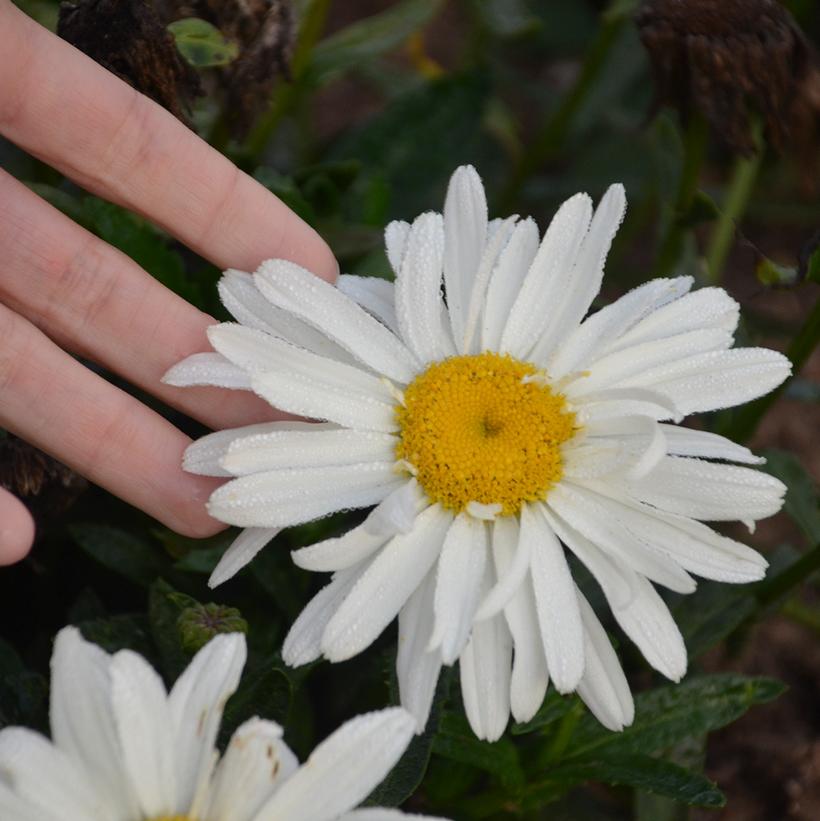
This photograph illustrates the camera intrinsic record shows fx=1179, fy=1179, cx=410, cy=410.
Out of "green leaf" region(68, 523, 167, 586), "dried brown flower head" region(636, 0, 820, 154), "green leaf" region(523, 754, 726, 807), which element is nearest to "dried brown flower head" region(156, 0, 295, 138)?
"dried brown flower head" region(636, 0, 820, 154)

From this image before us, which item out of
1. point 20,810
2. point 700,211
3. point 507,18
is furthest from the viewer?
point 507,18

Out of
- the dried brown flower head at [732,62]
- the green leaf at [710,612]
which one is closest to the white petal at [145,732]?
the green leaf at [710,612]

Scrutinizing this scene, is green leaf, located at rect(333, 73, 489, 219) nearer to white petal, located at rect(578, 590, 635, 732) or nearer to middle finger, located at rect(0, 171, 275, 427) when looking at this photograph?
middle finger, located at rect(0, 171, 275, 427)

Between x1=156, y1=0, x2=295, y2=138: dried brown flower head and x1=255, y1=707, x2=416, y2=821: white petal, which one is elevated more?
x1=156, y1=0, x2=295, y2=138: dried brown flower head

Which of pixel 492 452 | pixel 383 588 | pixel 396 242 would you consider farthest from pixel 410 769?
pixel 396 242

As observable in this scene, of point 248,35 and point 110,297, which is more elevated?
point 248,35

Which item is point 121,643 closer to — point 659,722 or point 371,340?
point 371,340

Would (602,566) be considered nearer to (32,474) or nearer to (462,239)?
(462,239)

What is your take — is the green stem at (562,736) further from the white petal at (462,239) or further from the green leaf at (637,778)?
the white petal at (462,239)
